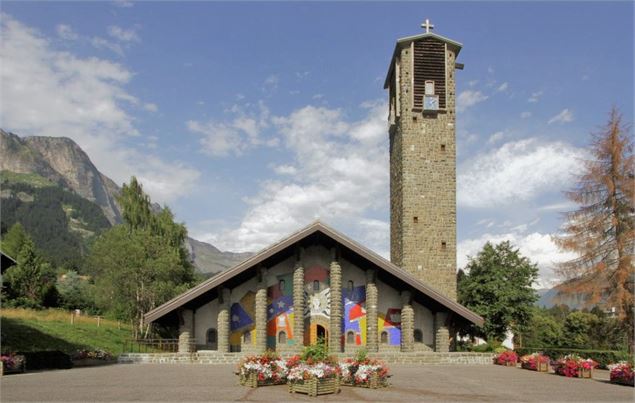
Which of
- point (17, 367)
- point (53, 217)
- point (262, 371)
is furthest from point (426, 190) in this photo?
point (53, 217)

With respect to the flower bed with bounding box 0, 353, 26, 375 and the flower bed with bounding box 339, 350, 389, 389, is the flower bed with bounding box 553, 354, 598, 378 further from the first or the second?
the flower bed with bounding box 0, 353, 26, 375

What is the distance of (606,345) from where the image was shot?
2973 centimetres

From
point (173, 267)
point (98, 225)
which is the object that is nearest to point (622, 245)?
point (173, 267)

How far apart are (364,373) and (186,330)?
13064mm

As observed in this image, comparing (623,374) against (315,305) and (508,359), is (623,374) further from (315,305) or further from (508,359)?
(315,305)

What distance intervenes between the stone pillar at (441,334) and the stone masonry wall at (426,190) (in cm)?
540

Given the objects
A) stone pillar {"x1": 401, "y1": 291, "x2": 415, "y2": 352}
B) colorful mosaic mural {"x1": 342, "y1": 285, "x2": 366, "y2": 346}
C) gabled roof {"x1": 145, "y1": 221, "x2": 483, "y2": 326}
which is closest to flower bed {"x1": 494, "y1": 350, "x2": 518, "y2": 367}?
gabled roof {"x1": 145, "y1": 221, "x2": 483, "y2": 326}

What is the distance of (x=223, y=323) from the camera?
2562 cm

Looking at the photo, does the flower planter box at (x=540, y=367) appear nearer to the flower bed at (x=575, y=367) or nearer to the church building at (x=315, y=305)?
the flower bed at (x=575, y=367)

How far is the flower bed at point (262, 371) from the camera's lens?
49.9ft

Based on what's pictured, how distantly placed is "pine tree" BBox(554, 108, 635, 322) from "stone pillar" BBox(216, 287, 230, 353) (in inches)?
667

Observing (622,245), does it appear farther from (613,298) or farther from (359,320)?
(359,320)

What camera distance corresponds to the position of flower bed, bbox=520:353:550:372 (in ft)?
71.8

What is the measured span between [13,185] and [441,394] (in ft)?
653
